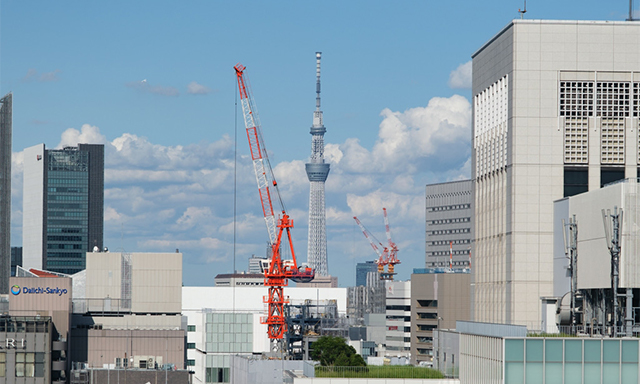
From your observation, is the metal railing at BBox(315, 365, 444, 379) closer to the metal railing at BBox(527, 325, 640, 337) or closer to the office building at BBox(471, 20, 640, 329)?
the metal railing at BBox(527, 325, 640, 337)

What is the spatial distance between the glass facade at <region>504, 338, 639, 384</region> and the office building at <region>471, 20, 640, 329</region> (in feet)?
168

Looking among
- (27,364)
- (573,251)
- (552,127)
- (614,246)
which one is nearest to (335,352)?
(27,364)

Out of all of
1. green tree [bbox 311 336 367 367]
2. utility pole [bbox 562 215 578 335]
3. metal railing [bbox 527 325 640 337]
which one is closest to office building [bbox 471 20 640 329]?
utility pole [bbox 562 215 578 335]

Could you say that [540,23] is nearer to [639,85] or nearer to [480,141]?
[639,85]

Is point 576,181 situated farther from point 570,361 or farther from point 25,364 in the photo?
point 25,364

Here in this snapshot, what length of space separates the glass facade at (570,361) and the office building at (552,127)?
51055 millimetres

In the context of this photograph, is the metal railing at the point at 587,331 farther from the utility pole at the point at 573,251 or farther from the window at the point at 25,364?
the window at the point at 25,364

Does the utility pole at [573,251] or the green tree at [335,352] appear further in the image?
the green tree at [335,352]

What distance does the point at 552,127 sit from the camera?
13938 centimetres

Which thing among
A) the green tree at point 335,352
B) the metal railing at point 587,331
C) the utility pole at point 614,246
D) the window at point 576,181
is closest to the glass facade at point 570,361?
the metal railing at point 587,331

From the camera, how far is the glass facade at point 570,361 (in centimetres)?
8681

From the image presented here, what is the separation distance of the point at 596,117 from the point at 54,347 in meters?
93.5

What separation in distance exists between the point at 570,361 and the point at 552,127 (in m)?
57.4

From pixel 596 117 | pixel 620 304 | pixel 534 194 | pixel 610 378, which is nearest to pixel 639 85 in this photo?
pixel 596 117
